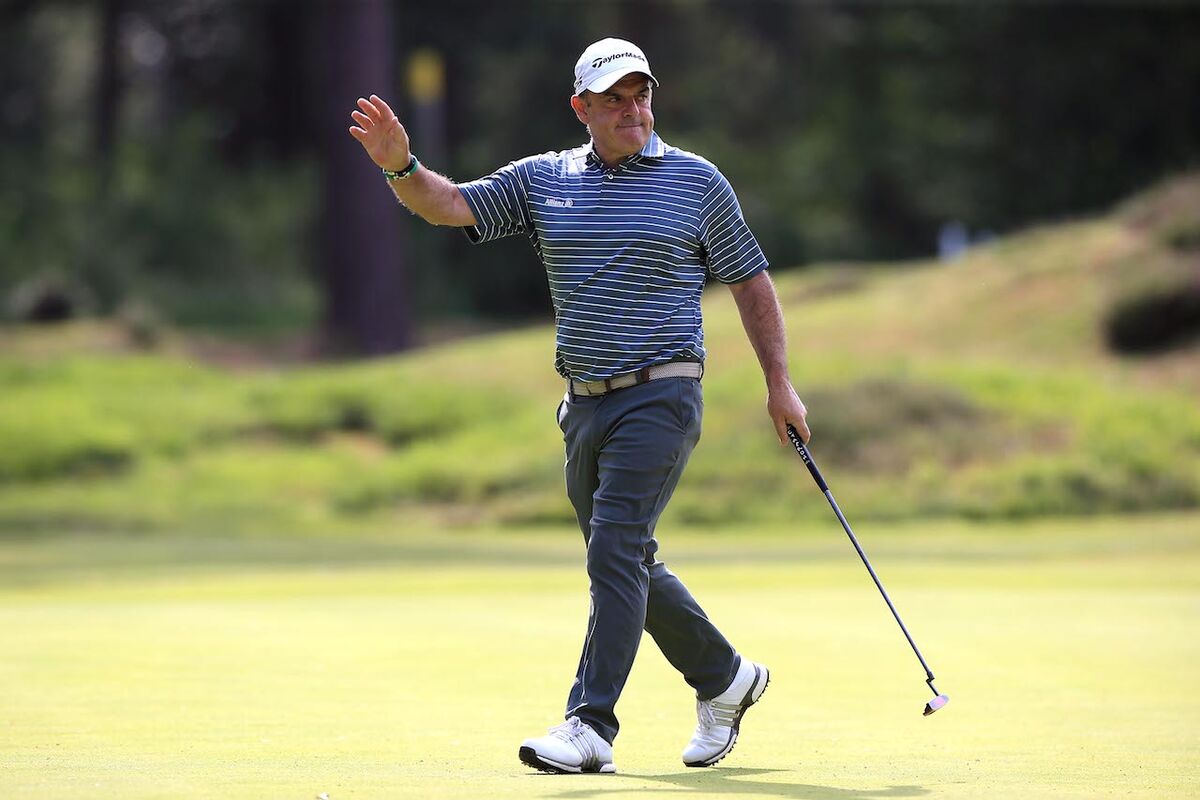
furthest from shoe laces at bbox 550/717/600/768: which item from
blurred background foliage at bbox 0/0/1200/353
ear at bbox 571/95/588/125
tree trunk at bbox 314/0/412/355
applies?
tree trunk at bbox 314/0/412/355

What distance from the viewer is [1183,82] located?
3378 centimetres

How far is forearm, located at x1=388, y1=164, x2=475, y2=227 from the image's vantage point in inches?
236

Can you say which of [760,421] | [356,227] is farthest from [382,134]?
[356,227]

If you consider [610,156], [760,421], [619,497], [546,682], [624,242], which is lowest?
[546,682]

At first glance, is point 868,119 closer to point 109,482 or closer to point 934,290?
point 934,290

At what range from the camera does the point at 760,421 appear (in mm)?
20156

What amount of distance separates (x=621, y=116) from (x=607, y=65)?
14 centimetres

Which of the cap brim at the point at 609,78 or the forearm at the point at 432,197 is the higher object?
the cap brim at the point at 609,78

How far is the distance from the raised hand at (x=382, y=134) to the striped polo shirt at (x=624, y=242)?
23 centimetres

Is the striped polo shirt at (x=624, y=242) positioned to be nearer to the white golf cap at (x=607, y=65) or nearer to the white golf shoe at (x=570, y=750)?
the white golf cap at (x=607, y=65)

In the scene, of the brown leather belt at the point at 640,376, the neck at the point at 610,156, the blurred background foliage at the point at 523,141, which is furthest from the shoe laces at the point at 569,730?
the blurred background foliage at the point at 523,141

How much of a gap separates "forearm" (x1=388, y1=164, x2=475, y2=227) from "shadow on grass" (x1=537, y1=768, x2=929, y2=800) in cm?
153

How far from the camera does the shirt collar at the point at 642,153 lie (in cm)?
604

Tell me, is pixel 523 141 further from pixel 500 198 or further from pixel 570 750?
pixel 570 750
